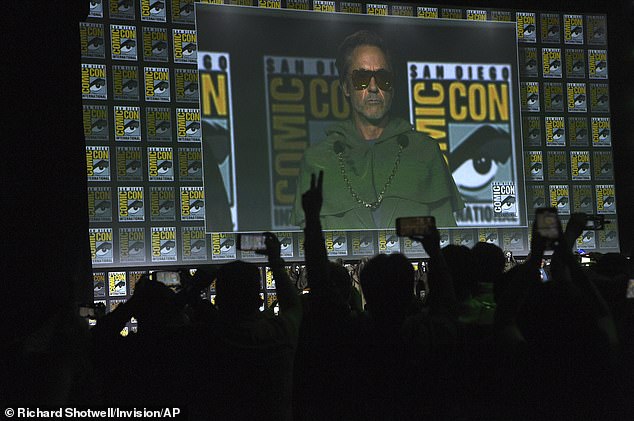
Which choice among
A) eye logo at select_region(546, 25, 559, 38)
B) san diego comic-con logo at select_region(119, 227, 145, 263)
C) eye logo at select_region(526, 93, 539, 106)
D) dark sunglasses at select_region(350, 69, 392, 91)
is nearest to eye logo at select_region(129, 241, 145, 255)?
san diego comic-con logo at select_region(119, 227, 145, 263)

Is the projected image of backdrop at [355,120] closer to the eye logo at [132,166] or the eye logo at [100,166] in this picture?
the eye logo at [132,166]

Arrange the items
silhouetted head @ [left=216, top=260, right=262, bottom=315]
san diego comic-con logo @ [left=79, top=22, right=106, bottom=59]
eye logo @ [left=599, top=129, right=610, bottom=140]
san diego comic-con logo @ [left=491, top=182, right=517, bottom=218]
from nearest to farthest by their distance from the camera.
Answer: silhouetted head @ [left=216, top=260, right=262, bottom=315]
san diego comic-con logo @ [left=79, top=22, right=106, bottom=59]
san diego comic-con logo @ [left=491, top=182, right=517, bottom=218]
eye logo @ [left=599, top=129, right=610, bottom=140]

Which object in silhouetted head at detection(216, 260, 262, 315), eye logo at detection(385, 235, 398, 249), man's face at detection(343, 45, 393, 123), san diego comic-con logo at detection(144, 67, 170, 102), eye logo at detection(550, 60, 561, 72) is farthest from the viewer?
eye logo at detection(550, 60, 561, 72)

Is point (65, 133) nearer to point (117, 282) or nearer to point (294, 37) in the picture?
point (117, 282)

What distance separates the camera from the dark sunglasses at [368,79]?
36.5 ft

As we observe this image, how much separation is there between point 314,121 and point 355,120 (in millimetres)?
554

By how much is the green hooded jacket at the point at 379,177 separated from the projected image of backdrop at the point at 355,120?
0.5 inches

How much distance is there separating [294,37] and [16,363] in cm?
825

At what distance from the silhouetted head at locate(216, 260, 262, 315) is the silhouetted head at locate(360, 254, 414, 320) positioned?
45 centimetres

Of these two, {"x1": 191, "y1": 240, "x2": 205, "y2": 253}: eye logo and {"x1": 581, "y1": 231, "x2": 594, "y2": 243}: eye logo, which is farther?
{"x1": 581, "y1": 231, "x2": 594, "y2": 243}: eye logo

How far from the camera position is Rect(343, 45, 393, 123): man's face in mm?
11109

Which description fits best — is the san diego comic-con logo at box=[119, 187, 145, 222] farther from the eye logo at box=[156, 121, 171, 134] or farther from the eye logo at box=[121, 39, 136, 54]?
the eye logo at box=[121, 39, 136, 54]

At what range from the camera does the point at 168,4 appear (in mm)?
10609

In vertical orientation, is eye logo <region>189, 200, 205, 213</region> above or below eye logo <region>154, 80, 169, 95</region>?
below
